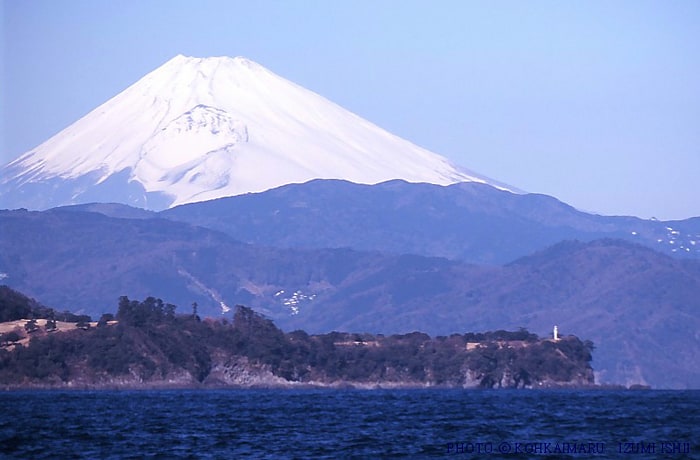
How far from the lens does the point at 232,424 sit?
3770 inches

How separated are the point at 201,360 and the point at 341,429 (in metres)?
94.0

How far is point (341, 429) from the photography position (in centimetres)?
9188

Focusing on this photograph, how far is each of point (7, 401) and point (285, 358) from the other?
2550 inches

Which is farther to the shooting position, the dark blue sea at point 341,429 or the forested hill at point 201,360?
the forested hill at point 201,360

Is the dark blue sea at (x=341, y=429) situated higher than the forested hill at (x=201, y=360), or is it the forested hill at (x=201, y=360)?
the forested hill at (x=201, y=360)

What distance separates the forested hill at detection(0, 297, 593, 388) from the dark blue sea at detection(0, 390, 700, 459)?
1258 inches

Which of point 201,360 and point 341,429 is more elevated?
point 201,360

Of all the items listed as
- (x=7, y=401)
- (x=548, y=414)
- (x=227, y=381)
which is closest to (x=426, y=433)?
(x=548, y=414)

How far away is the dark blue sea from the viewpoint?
246 feet

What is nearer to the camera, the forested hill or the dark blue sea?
the dark blue sea

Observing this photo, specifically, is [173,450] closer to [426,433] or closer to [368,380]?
[426,433]

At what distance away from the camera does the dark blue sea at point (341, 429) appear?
2948 inches

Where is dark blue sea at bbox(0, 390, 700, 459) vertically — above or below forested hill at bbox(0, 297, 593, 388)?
below

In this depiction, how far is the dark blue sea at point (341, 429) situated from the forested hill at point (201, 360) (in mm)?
31957
